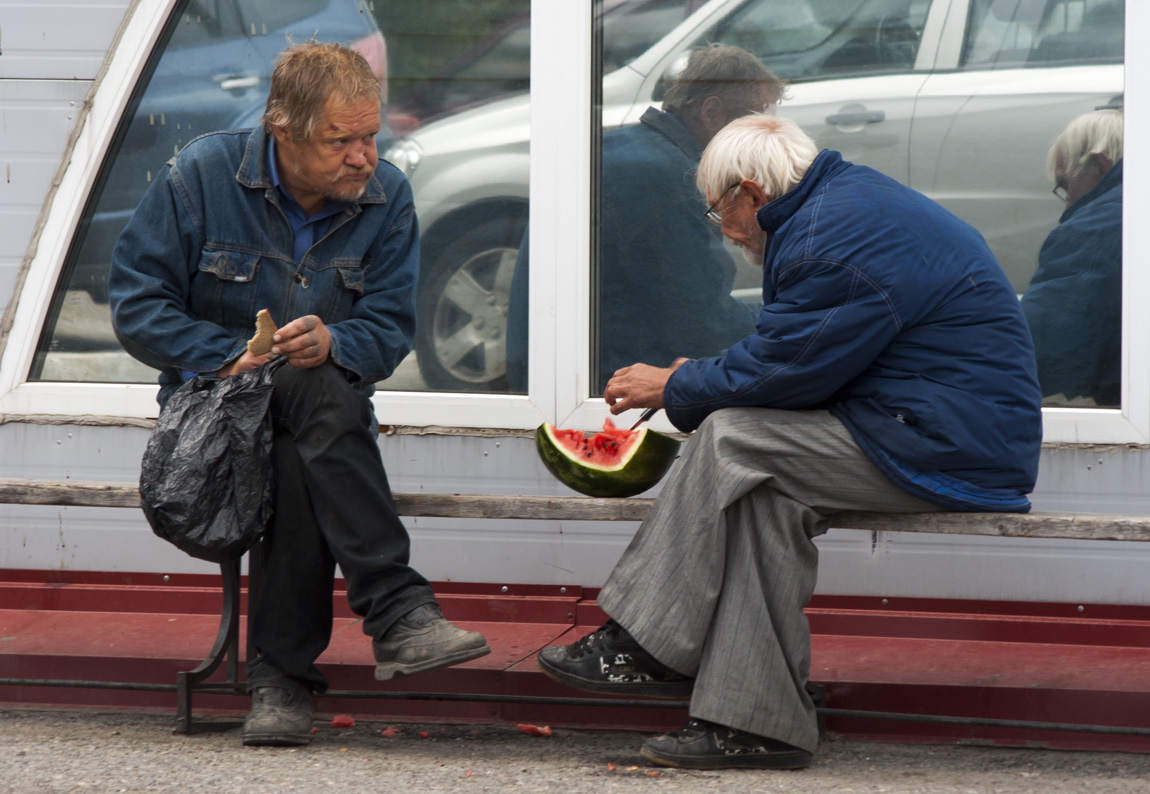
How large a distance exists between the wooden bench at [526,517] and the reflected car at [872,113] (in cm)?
118

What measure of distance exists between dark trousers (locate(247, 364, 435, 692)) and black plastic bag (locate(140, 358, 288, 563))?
7cm

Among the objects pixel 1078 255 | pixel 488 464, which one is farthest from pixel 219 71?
pixel 1078 255

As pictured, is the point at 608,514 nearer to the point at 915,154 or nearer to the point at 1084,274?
the point at 915,154

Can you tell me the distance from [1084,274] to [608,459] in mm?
1960

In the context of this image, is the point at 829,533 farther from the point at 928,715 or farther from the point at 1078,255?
the point at 1078,255

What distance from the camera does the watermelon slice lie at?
12.3 ft

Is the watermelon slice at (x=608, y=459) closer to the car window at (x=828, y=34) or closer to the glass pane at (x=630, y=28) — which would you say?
the glass pane at (x=630, y=28)

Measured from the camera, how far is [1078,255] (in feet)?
14.6

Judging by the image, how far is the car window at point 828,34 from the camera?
14.9 feet

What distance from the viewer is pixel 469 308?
4.87 m

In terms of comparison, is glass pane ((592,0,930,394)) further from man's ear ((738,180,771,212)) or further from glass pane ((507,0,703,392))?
man's ear ((738,180,771,212))

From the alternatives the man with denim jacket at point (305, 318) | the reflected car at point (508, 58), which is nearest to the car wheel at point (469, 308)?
the reflected car at point (508, 58)

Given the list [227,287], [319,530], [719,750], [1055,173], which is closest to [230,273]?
[227,287]

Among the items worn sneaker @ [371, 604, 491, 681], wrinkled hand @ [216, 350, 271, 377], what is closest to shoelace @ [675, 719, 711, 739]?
worn sneaker @ [371, 604, 491, 681]
